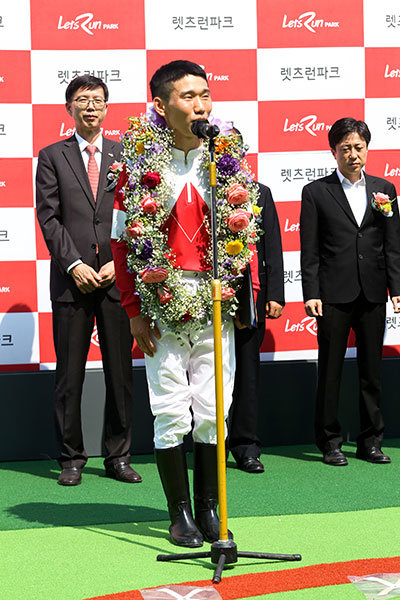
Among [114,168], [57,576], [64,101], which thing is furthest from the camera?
[64,101]

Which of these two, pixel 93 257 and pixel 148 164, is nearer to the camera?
pixel 148 164

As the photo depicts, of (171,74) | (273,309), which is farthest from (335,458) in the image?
(171,74)

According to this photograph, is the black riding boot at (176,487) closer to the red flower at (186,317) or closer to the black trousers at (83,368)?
the red flower at (186,317)

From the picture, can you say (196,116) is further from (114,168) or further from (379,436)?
(379,436)

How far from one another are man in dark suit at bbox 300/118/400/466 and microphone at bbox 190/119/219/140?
83.1 inches

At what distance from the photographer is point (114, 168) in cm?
484

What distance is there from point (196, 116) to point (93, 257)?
166 centimetres

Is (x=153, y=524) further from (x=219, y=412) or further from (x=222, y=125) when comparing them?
(x=222, y=125)

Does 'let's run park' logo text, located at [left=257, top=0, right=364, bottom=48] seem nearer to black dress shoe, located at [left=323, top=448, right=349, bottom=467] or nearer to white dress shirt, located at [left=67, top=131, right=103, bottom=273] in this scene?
white dress shirt, located at [left=67, top=131, right=103, bottom=273]

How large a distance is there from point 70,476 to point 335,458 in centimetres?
149

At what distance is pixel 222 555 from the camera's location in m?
3.37

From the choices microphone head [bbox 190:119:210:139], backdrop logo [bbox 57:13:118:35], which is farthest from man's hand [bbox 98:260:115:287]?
microphone head [bbox 190:119:210:139]

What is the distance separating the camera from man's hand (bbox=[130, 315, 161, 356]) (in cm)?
377

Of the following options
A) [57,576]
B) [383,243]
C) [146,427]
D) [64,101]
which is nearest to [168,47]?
[64,101]
